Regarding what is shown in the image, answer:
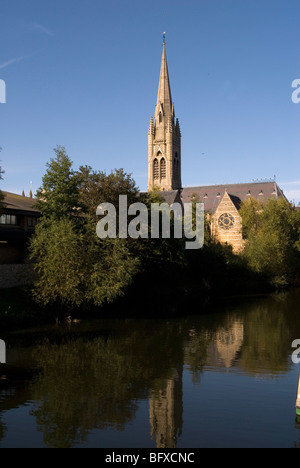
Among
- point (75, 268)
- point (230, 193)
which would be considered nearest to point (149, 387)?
point (75, 268)

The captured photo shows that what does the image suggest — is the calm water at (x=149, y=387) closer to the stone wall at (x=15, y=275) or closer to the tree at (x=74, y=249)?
the tree at (x=74, y=249)

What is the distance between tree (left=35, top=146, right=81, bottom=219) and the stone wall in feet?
20.0

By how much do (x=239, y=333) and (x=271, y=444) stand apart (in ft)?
64.8

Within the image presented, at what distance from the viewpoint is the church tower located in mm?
123625

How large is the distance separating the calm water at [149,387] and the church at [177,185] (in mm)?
63989

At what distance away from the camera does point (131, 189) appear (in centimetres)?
4700

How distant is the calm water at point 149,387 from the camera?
16.4 m

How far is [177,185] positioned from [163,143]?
11907 millimetres

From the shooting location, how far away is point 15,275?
135 feet

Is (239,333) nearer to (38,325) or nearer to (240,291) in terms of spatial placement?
(38,325)

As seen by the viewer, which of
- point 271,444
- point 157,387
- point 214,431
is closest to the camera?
point 271,444

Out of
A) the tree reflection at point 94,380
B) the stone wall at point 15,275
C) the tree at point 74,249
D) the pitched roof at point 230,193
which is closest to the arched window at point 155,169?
the pitched roof at point 230,193

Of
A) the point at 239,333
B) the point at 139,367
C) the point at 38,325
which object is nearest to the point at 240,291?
the point at 239,333

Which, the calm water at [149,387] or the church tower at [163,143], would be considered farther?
the church tower at [163,143]
